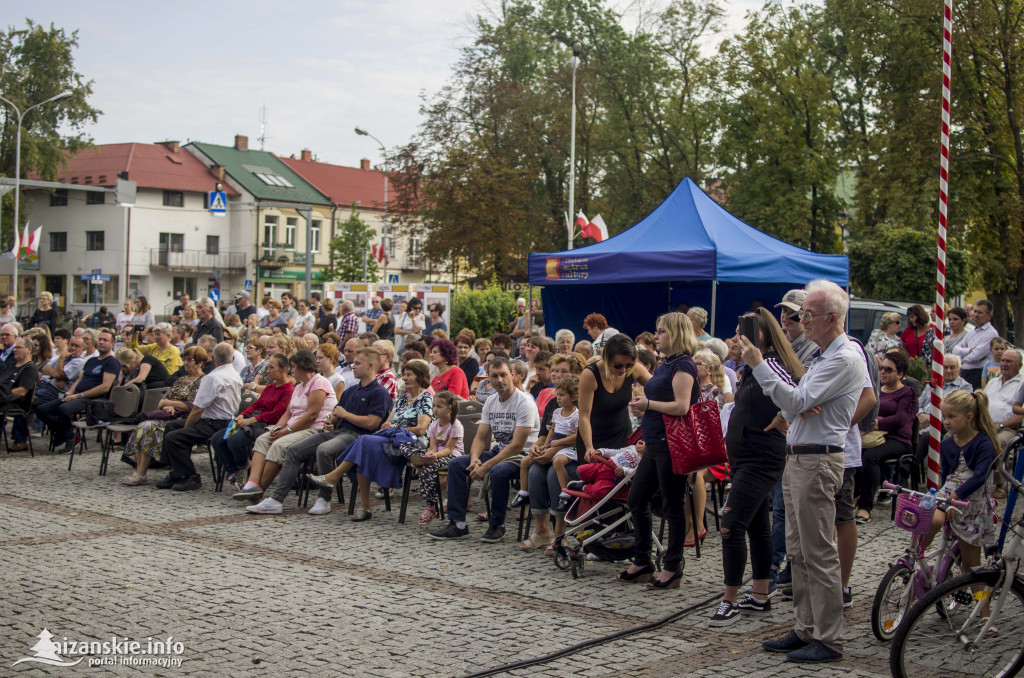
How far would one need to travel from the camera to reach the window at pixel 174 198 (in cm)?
5866

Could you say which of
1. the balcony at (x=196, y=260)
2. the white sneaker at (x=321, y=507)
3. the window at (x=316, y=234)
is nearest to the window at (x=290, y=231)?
the window at (x=316, y=234)

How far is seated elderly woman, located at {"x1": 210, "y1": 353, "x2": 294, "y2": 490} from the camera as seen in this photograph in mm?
9875

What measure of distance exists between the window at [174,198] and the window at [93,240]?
4.11 meters

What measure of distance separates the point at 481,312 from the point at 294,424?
22260 mm

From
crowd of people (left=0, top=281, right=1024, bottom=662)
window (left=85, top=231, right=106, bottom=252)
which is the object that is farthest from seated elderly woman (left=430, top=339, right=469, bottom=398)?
window (left=85, top=231, right=106, bottom=252)

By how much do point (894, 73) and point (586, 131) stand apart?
12887mm

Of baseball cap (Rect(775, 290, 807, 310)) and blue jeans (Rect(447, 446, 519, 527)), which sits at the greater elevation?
baseball cap (Rect(775, 290, 807, 310))

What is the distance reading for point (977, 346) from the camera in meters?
11.6

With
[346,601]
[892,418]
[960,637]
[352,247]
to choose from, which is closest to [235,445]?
[346,601]

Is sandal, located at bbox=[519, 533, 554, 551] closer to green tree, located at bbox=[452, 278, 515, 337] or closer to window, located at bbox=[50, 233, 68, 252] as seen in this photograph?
green tree, located at bbox=[452, 278, 515, 337]

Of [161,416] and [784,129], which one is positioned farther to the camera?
[784,129]

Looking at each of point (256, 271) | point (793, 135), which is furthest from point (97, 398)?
point (256, 271)

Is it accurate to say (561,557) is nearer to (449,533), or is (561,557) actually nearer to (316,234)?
(449,533)

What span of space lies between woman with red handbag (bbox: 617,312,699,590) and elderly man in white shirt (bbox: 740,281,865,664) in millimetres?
1268
